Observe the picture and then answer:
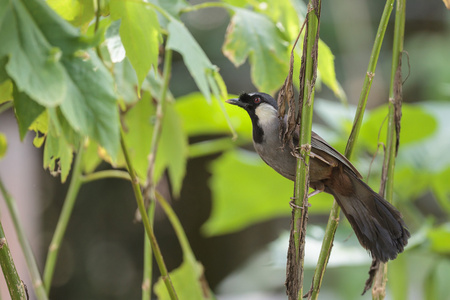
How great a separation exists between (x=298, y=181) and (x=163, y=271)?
211mm

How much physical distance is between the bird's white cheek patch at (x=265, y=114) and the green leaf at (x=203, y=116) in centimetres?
44

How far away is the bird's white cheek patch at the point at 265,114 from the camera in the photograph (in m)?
0.92

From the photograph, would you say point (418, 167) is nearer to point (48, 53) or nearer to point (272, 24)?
point (272, 24)

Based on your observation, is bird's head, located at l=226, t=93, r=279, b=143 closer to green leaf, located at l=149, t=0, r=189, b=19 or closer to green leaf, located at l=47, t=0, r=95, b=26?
green leaf, located at l=149, t=0, r=189, b=19

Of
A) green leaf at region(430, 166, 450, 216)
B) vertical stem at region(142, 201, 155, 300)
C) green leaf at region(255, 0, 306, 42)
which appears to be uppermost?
green leaf at region(255, 0, 306, 42)

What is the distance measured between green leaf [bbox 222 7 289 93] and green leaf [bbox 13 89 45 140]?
45 centimetres

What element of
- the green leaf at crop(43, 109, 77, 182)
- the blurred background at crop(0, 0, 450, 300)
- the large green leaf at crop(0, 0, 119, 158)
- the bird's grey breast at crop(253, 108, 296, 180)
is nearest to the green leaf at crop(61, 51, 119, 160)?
the large green leaf at crop(0, 0, 119, 158)

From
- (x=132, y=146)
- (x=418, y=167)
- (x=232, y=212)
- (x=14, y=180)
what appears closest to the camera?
(x=132, y=146)

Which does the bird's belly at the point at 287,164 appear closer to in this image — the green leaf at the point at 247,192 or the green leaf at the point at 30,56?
the green leaf at the point at 30,56

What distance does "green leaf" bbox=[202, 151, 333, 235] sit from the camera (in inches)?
69.7

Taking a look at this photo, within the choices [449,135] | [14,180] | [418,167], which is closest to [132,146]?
[418,167]

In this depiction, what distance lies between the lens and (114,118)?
1.66 ft

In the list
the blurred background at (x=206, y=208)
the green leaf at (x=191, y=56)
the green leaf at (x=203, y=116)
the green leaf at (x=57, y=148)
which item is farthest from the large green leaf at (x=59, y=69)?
the blurred background at (x=206, y=208)

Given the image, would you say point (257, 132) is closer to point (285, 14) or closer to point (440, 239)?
point (285, 14)
